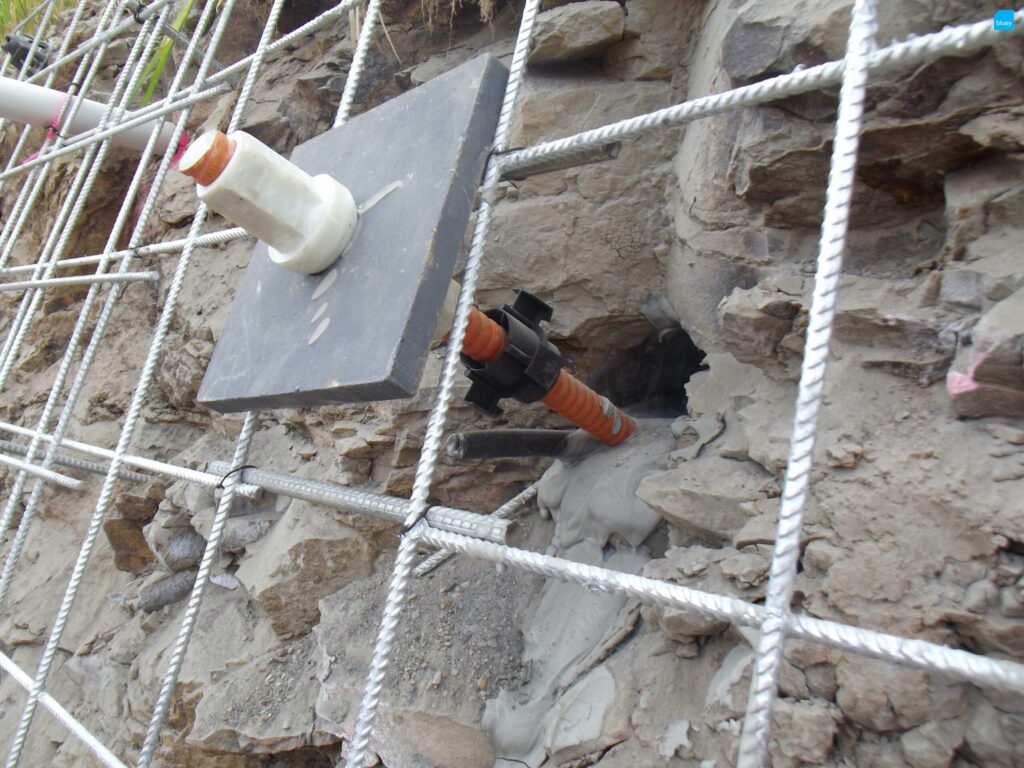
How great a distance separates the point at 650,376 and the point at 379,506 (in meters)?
1.13

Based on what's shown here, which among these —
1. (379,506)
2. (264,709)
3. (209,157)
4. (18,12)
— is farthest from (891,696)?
(18,12)

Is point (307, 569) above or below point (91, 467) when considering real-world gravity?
below

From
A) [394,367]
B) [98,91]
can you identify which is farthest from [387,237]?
[98,91]

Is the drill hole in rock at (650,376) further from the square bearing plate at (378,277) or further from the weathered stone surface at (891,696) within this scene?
the weathered stone surface at (891,696)

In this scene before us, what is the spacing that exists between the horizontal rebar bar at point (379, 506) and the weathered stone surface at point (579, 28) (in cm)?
123

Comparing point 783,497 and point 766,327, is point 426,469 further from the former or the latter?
point 766,327

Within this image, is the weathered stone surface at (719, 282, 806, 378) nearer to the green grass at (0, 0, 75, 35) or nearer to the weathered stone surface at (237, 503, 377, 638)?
the weathered stone surface at (237, 503, 377, 638)

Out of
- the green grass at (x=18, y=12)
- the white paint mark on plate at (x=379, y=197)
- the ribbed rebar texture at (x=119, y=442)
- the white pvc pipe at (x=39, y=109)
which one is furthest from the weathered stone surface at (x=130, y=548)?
the green grass at (x=18, y=12)

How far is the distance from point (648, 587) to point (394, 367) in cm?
45

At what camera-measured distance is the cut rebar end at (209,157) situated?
3.51 ft

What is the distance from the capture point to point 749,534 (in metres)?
1.14

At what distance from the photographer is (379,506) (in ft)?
3.76

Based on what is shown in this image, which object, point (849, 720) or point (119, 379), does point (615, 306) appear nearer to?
point (849, 720)

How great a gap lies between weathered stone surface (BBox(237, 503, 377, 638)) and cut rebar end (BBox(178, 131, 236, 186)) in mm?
1040
